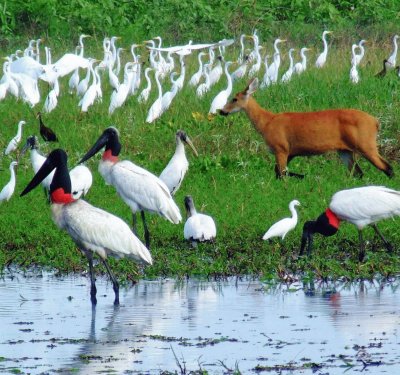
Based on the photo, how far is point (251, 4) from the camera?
2647cm

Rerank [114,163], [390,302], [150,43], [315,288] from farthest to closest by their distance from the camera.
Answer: [150,43], [114,163], [315,288], [390,302]

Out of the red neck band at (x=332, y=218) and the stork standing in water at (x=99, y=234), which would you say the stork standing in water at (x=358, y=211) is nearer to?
the red neck band at (x=332, y=218)

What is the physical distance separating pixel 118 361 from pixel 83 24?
18.8 metres

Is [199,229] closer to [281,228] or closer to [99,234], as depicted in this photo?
[281,228]

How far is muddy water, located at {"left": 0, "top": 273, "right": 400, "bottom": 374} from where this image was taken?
749 cm

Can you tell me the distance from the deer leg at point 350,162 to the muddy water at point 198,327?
14.4 ft

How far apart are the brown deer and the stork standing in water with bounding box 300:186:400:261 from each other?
3277 millimetres

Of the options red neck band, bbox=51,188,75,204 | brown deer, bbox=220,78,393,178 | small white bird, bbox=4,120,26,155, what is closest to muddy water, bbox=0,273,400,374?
red neck band, bbox=51,188,75,204

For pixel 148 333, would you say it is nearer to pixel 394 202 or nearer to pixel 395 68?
pixel 394 202

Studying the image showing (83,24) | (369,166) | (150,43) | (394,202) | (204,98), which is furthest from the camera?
(83,24)

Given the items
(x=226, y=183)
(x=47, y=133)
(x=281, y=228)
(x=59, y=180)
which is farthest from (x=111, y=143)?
(x=47, y=133)

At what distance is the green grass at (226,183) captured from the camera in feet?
34.8

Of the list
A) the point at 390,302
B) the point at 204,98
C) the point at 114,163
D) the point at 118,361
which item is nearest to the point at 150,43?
the point at 204,98

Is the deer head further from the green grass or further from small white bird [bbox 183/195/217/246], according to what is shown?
small white bird [bbox 183/195/217/246]
